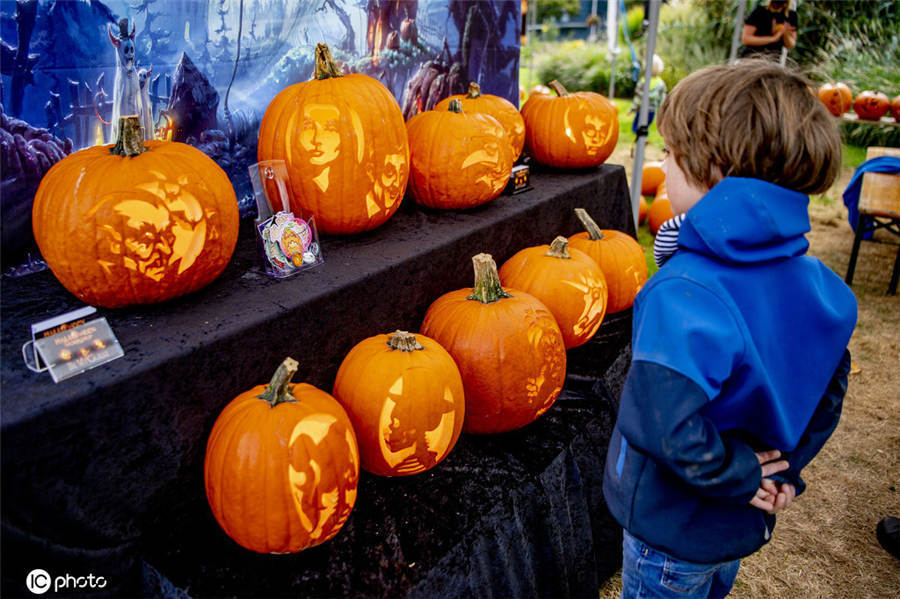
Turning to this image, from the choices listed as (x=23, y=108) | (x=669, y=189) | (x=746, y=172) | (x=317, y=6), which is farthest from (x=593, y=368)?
(x=23, y=108)

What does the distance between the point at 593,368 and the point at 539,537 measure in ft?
2.43

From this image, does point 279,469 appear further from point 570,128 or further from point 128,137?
point 570,128

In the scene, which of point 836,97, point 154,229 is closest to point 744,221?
point 154,229

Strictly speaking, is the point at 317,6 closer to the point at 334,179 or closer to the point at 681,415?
the point at 334,179

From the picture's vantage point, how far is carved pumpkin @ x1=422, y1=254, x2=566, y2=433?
69.6 inches

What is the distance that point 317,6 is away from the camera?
2.30 meters

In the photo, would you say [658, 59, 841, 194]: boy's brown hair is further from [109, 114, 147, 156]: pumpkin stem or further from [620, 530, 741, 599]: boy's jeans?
[109, 114, 147, 156]: pumpkin stem

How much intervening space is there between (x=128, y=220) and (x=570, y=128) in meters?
2.24

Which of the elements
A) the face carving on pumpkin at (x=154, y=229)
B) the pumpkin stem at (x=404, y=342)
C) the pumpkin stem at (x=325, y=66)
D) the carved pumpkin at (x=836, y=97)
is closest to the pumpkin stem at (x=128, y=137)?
the face carving on pumpkin at (x=154, y=229)

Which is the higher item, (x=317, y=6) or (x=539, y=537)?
(x=317, y=6)

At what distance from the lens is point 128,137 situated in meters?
1.45

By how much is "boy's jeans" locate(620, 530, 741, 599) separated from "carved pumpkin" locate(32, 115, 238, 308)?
1337 mm

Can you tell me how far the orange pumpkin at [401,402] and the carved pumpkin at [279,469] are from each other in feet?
0.46

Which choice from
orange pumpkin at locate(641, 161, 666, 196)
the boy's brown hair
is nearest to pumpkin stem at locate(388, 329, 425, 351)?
the boy's brown hair
